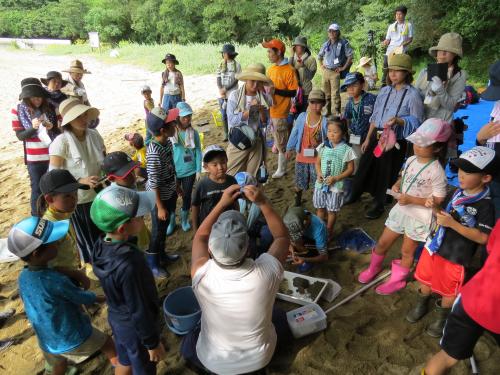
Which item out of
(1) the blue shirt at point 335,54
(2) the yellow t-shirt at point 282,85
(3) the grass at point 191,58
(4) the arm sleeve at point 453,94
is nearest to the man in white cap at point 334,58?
(1) the blue shirt at point 335,54

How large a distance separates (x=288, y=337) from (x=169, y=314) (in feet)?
3.23

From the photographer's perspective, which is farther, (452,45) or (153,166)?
(452,45)

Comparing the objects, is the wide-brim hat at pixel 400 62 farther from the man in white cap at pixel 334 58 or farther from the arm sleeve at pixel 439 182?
the man in white cap at pixel 334 58

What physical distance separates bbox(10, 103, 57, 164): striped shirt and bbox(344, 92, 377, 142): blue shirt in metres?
3.78

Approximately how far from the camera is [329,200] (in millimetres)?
3998

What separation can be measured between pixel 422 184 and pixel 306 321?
60.6 inches

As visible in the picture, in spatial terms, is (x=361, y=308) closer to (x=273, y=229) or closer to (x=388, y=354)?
(x=388, y=354)

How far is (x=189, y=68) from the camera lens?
1745 centimetres

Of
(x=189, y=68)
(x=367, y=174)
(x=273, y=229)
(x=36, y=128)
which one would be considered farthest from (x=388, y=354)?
(x=189, y=68)

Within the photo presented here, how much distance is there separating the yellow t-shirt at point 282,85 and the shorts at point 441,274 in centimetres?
361

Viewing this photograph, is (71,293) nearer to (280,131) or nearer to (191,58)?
(280,131)

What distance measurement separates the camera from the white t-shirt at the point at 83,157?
322 centimetres

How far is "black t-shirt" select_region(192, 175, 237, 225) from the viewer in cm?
333

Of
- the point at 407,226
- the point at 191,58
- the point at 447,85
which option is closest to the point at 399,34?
the point at 447,85
